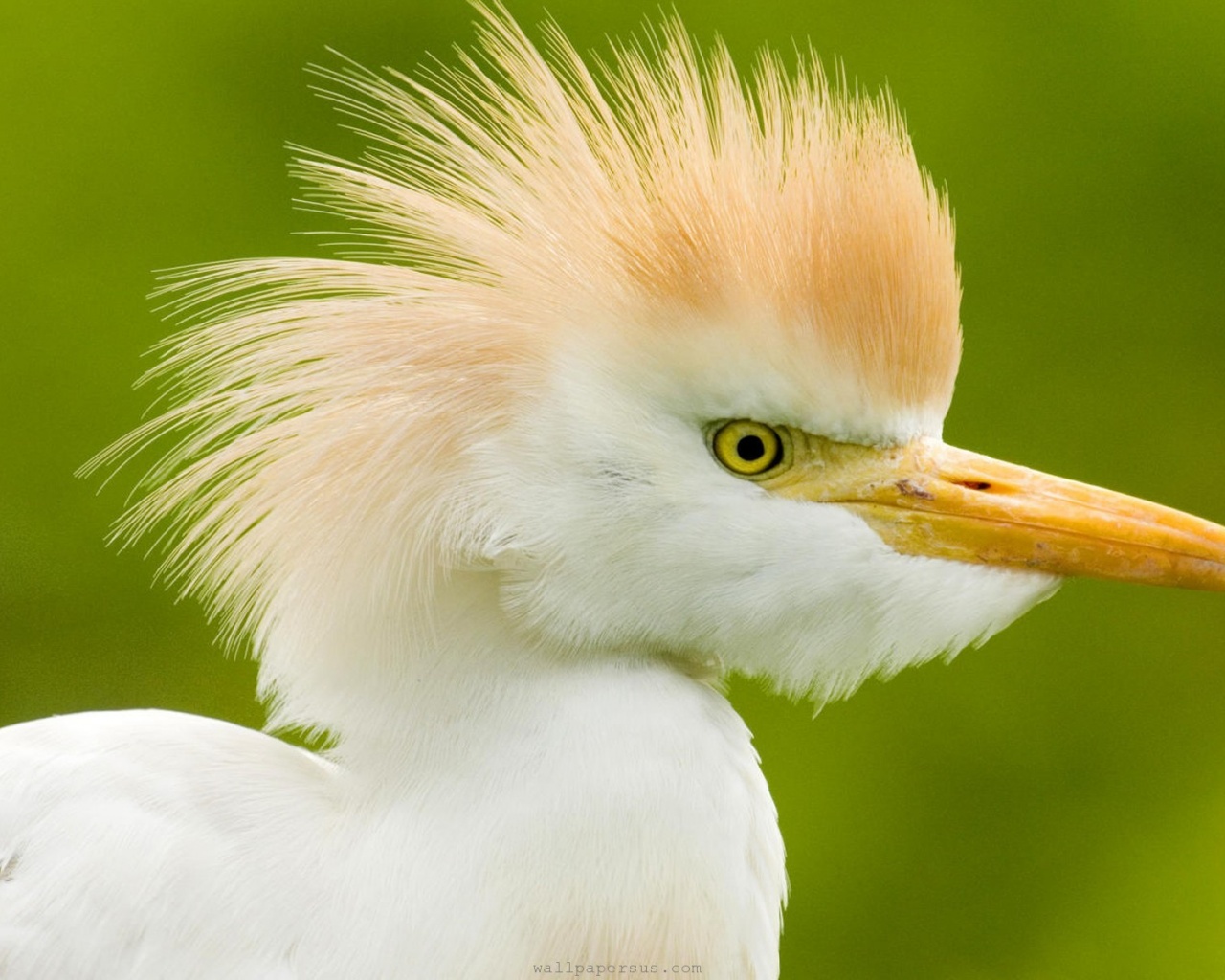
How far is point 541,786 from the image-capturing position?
0.75m

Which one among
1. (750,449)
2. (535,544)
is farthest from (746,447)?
(535,544)

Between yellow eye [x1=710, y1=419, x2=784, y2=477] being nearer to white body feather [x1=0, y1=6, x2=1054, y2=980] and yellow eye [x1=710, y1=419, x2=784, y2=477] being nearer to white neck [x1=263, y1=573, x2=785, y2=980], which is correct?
white body feather [x1=0, y1=6, x2=1054, y2=980]

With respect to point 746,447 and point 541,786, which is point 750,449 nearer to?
point 746,447

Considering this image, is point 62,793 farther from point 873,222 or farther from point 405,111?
point 873,222

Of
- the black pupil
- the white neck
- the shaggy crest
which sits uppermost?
the shaggy crest

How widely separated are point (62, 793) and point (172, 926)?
0.11 meters

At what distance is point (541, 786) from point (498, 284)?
0.27 m

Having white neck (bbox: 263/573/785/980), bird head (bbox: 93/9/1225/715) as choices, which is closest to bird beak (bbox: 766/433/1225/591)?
bird head (bbox: 93/9/1225/715)

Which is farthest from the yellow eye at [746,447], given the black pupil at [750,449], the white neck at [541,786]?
the white neck at [541,786]

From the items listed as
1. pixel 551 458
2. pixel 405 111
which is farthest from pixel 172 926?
pixel 405 111

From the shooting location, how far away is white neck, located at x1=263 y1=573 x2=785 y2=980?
75 cm

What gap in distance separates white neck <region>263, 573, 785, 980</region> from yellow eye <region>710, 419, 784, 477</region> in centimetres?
12

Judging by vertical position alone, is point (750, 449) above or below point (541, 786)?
above

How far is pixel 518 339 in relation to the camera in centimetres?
73
